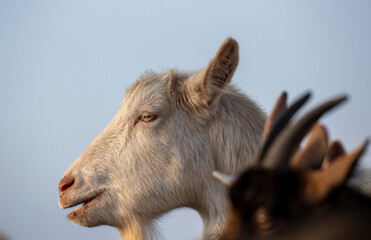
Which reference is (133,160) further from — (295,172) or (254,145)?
(295,172)

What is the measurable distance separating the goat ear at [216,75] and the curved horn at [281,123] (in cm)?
166

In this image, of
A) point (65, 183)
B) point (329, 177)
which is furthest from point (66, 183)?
point (329, 177)

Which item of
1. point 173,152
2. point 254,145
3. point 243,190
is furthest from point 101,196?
point 243,190

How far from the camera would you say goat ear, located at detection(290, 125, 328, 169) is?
2287mm

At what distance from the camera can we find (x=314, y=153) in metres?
2.35

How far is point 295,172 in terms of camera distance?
5.99 ft

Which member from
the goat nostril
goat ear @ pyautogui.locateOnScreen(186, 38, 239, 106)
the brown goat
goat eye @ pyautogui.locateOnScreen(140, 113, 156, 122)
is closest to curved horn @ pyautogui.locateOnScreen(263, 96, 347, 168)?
the brown goat

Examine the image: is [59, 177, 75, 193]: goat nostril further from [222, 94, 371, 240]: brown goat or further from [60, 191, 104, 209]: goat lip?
[222, 94, 371, 240]: brown goat

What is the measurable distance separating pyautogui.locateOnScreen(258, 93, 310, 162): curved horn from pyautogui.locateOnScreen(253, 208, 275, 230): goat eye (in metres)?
0.39

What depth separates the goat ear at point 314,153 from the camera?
229cm

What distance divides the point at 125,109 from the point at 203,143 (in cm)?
71

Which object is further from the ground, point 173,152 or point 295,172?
point 295,172

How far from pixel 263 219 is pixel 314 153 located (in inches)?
26.6

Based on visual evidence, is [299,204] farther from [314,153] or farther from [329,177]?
[314,153]
